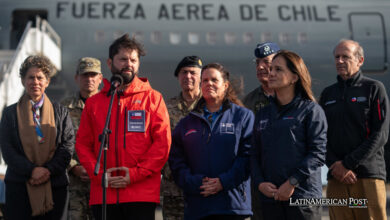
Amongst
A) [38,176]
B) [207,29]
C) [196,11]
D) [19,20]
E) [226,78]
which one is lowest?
[38,176]

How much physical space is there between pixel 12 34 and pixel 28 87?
7.45 m

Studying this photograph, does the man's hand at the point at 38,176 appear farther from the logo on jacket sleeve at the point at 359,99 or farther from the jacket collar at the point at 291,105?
the logo on jacket sleeve at the point at 359,99

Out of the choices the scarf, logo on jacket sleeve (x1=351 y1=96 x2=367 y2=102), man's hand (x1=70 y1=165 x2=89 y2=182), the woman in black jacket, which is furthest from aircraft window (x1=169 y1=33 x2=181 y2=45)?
logo on jacket sleeve (x1=351 y1=96 x2=367 y2=102)

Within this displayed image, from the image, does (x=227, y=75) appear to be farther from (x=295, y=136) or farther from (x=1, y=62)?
(x=1, y=62)

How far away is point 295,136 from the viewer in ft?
10.1

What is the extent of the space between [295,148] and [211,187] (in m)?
0.62

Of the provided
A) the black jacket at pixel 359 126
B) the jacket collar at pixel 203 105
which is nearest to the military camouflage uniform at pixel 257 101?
the black jacket at pixel 359 126

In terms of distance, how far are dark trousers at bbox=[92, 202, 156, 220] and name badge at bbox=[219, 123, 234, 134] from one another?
0.72m

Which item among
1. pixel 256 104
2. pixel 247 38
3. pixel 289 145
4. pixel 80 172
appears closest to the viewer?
pixel 289 145

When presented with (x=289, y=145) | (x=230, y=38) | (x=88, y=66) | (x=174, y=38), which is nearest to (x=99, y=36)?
(x=174, y=38)

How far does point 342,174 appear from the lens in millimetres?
3773

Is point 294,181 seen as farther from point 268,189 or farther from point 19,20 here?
point 19,20

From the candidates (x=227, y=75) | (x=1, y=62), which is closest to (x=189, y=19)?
(x=1, y=62)

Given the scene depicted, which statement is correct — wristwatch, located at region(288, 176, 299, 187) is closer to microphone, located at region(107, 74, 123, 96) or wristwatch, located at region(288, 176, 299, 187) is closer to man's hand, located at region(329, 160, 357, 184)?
man's hand, located at region(329, 160, 357, 184)
